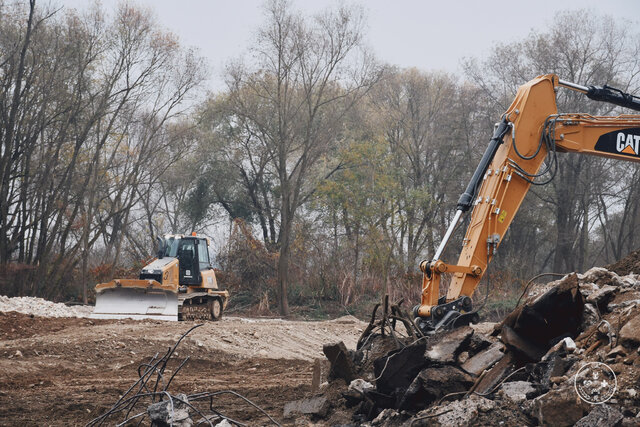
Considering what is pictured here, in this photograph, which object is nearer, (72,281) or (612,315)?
Answer: (612,315)

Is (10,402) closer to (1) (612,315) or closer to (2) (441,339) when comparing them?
Result: (2) (441,339)

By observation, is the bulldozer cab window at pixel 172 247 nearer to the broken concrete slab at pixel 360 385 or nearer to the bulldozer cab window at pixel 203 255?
the bulldozer cab window at pixel 203 255

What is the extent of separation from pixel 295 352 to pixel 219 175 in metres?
23.4

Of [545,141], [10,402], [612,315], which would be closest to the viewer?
[612,315]

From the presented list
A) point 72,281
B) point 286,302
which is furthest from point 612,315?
point 72,281

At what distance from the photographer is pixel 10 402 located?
8.02m

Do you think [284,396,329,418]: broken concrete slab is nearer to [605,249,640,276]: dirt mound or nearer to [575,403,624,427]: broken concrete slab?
[575,403,624,427]: broken concrete slab

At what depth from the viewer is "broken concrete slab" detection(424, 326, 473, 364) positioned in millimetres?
6168

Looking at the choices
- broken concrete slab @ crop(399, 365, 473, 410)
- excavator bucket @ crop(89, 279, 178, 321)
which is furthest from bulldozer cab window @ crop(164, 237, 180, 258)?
broken concrete slab @ crop(399, 365, 473, 410)

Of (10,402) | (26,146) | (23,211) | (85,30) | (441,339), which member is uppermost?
(85,30)

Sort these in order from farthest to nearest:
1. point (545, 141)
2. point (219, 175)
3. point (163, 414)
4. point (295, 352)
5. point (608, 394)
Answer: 1. point (219, 175)
2. point (295, 352)
3. point (545, 141)
4. point (163, 414)
5. point (608, 394)

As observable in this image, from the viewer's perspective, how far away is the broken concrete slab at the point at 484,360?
5.93 m

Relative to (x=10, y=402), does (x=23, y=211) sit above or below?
above

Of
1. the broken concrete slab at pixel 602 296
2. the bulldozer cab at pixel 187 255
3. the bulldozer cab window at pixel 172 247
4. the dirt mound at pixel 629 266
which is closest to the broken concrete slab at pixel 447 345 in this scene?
the broken concrete slab at pixel 602 296
